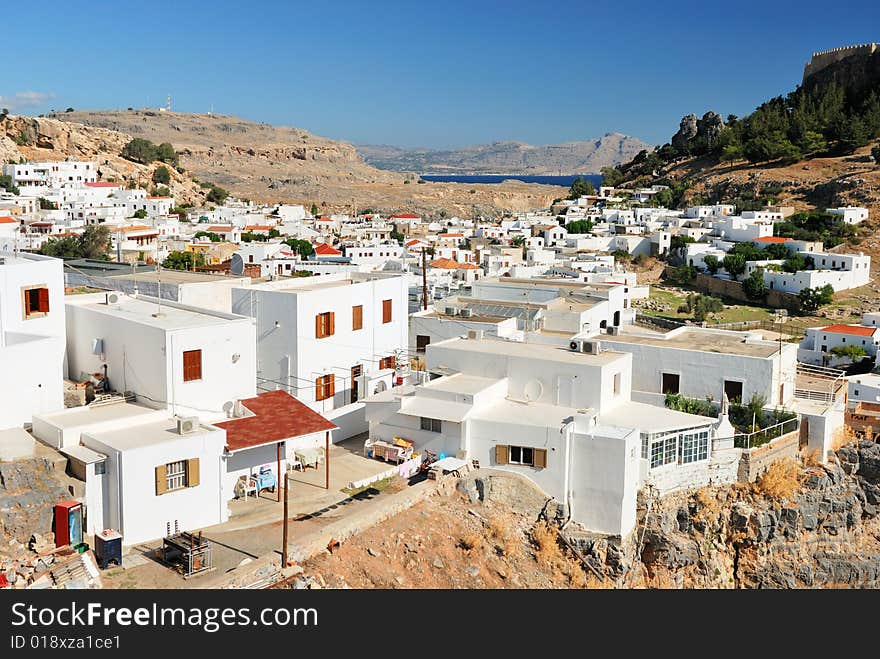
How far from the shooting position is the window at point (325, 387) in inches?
738

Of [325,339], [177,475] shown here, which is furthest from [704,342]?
[177,475]

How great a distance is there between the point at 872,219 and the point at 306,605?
61514 mm

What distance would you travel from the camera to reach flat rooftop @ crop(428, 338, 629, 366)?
17.3 metres

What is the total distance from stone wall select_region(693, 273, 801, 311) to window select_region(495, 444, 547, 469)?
36.7 metres

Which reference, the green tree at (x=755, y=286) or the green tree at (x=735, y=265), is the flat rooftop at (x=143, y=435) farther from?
the green tree at (x=735, y=265)

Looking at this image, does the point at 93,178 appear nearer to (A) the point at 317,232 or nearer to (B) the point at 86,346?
(A) the point at 317,232

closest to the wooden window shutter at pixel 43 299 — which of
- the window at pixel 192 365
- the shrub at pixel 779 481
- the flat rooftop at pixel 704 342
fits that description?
the window at pixel 192 365

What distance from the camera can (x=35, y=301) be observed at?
1558 cm

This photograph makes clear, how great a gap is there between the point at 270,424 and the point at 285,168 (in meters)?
130

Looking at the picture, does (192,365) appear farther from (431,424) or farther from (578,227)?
(578,227)

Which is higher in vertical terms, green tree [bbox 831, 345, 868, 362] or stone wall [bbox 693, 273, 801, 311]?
stone wall [bbox 693, 273, 801, 311]

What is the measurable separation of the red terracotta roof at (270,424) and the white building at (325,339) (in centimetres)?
228

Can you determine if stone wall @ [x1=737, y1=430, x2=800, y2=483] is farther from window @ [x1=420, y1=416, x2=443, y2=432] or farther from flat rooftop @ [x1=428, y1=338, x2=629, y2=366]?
window @ [x1=420, y1=416, x2=443, y2=432]

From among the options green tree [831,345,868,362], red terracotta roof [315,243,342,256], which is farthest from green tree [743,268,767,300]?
red terracotta roof [315,243,342,256]
